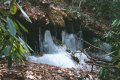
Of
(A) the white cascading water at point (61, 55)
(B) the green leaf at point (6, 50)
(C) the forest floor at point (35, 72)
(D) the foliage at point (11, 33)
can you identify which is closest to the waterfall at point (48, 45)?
(A) the white cascading water at point (61, 55)

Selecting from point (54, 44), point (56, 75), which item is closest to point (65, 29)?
point (54, 44)

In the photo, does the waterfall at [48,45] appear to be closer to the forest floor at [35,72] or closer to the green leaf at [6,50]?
the forest floor at [35,72]

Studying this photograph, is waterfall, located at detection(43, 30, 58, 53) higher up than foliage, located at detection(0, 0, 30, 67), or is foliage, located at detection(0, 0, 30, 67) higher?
waterfall, located at detection(43, 30, 58, 53)

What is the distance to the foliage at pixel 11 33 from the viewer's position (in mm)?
1562

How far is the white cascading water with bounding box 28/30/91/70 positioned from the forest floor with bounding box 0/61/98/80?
0.50 meters

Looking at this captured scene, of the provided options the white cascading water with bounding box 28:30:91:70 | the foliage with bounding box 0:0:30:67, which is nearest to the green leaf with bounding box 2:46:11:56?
the foliage with bounding box 0:0:30:67

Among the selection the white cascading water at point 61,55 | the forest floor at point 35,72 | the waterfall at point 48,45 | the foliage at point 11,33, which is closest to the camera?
the foliage at point 11,33

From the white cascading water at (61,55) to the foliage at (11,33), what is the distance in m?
4.87

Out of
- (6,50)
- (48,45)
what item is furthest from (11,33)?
(48,45)

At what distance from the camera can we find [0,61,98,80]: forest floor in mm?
5445

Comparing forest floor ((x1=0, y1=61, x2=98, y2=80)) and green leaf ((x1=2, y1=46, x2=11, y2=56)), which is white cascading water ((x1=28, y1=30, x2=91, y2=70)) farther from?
green leaf ((x1=2, y1=46, x2=11, y2=56))

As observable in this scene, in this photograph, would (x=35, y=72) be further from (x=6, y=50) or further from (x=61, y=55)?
(x=6, y=50)

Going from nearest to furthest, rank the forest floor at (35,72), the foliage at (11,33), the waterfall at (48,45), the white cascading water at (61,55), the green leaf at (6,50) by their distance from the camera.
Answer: the foliage at (11,33), the green leaf at (6,50), the forest floor at (35,72), the white cascading water at (61,55), the waterfall at (48,45)

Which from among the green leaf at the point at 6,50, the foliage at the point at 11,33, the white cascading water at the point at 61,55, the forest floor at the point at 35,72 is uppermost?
the white cascading water at the point at 61,55
